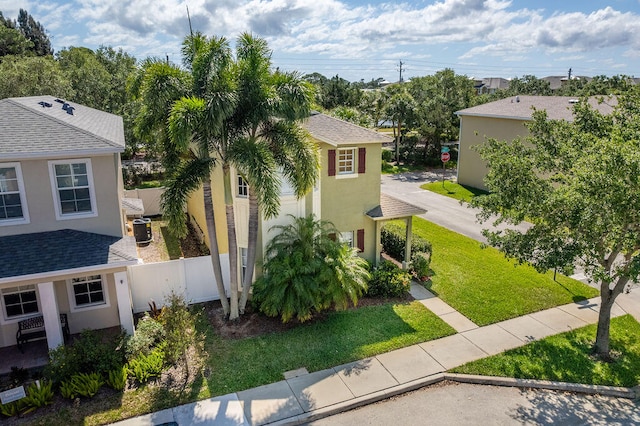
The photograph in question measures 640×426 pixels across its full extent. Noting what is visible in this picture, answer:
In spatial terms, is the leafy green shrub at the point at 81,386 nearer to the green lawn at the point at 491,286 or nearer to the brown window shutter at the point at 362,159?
the brown window shutter at the point at 362,159

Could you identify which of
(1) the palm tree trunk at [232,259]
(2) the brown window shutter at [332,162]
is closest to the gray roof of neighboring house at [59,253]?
(1) the palm tree trunk at [232,259]

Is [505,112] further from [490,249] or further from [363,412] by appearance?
[363,412]

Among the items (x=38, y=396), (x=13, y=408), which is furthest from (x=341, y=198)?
(x=13, y=408)

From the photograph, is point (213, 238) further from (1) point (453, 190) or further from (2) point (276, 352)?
(1) point (453, 190)

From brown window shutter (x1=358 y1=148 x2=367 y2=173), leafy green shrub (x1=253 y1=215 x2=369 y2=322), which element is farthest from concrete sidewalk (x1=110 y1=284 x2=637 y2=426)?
brown window shutter (x1=358 y1=148 x2=367 y2=173)

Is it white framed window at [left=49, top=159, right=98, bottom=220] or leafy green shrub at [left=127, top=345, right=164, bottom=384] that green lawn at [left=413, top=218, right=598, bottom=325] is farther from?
white framed window at [left=49, top=159, right=98, bottom=220]

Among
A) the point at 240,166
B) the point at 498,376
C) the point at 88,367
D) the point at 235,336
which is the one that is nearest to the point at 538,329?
the point at 498,376
